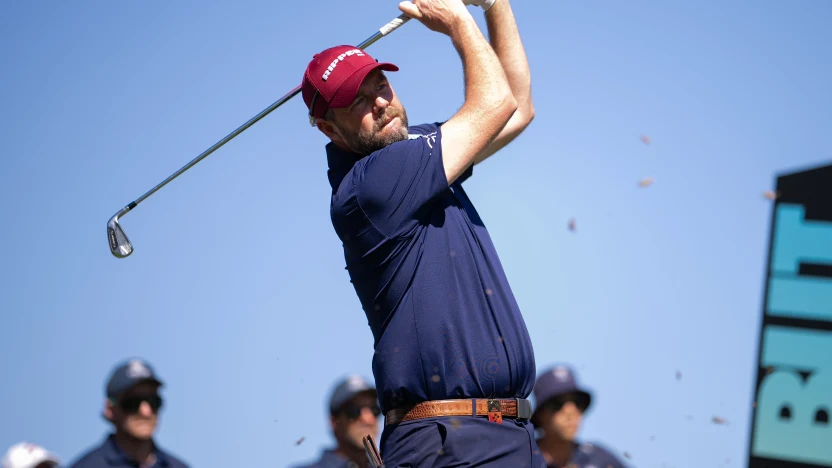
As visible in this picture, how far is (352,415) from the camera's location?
21.6 feet

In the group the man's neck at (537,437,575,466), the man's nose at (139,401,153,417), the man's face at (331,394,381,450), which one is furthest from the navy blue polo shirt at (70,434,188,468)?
the man's neck at (537,437,575,466)

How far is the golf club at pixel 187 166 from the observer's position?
15.1 ft

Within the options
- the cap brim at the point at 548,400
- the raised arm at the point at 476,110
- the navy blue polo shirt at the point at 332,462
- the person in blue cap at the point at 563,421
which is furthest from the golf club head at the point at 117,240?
the cap brim at the point at 548,400

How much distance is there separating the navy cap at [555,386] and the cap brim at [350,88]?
3.46 meters

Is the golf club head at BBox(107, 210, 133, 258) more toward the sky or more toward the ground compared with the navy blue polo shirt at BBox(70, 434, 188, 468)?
more toward the sky

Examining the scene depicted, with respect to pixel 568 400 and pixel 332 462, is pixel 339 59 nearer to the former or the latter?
pixel 332 462

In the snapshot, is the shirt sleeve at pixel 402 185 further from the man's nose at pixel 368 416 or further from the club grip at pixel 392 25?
the man's nose at pixel 368 416

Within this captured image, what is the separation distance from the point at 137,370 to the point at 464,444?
330 centimetres

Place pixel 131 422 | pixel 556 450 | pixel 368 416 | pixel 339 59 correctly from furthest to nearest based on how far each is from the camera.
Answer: pixel 368 416
pixel 556 450
pixel 131 422
pixel 339 59

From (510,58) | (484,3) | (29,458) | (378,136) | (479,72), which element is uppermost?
(484,3)

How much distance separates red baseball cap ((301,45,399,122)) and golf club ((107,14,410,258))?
1.42 feet

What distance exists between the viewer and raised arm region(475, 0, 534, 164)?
4613 mm

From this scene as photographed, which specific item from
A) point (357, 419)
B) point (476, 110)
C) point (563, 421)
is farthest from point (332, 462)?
point (476, 110)

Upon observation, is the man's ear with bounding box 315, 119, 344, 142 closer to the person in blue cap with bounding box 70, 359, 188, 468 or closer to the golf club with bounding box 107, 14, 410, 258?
the golf club with bounding box 107, 14, 410, 258
